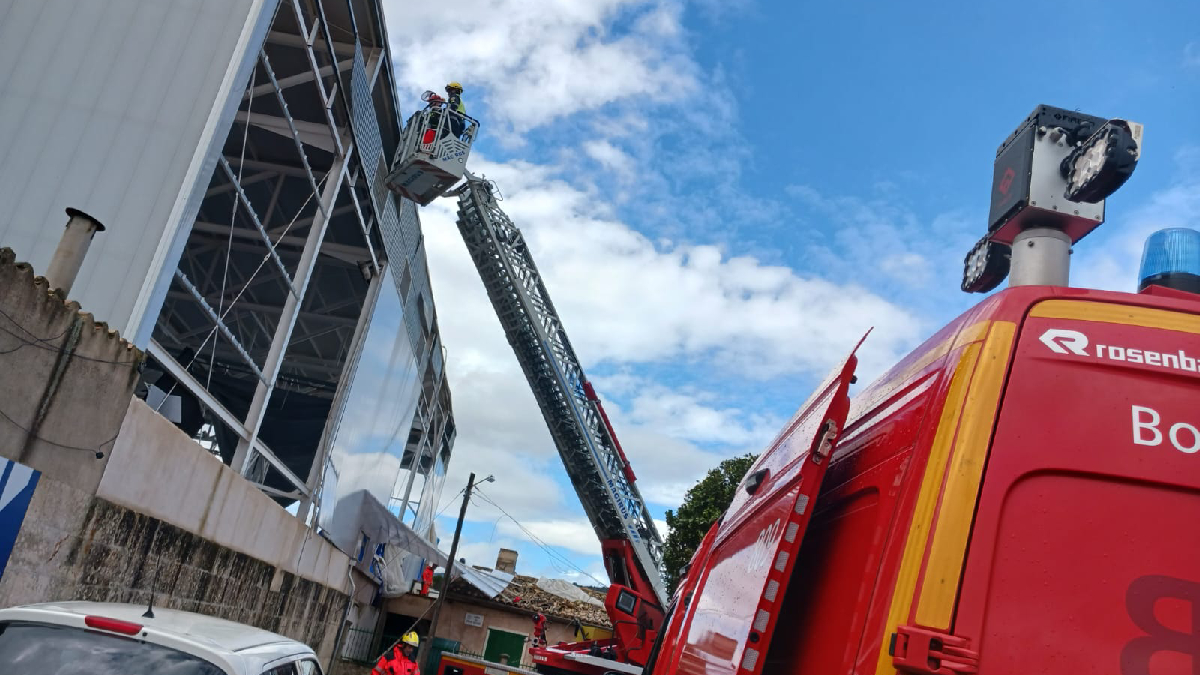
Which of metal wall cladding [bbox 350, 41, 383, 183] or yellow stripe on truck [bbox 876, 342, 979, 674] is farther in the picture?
metal wall cladding [bbox 350, 41, 383, 183]

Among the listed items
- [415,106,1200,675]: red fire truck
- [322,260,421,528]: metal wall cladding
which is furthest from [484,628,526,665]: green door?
[415,106,1200,675]: red fire truck

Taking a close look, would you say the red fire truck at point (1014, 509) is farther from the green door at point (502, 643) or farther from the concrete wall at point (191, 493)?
the green door at point (502, 643)

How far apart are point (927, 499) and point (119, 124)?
876 cm

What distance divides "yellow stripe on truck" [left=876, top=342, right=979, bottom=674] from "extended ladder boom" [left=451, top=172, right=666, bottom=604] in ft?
49.1

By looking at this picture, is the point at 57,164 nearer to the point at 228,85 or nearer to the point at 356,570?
the point at 228,85

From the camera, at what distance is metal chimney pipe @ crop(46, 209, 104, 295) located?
7.27 metres

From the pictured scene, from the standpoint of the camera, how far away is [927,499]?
257 cm

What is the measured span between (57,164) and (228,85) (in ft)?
5.87

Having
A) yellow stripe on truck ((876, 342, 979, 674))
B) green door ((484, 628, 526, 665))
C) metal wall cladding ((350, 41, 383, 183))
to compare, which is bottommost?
green door ((484, 628, 526, 665))

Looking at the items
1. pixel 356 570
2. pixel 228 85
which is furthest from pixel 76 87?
pixel 356 570

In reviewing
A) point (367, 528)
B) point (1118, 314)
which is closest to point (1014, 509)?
point (1118, 314)

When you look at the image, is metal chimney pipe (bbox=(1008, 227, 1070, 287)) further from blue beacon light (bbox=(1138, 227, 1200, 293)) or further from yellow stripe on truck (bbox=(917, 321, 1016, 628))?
yellow stripe on truck (bbox=(917, 321, 1016, 628))

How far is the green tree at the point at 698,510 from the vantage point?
26594 millimetres

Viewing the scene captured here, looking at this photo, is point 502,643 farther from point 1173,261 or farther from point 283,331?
point 1173,261
